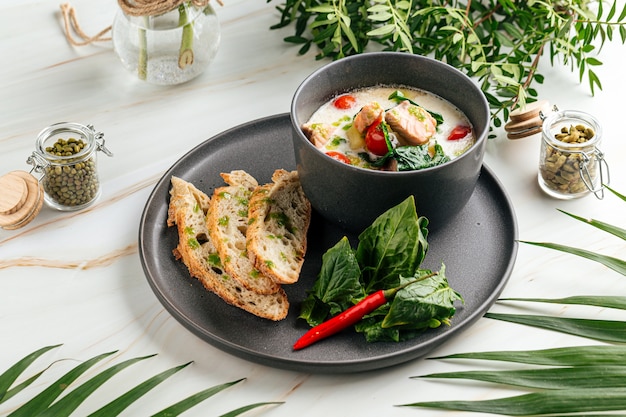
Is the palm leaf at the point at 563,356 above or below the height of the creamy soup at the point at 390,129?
below

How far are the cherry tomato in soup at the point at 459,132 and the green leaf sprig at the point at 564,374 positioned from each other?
62 cm

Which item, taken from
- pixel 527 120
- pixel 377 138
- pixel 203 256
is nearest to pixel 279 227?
pixel 203 256

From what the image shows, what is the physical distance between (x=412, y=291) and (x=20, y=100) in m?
1.95

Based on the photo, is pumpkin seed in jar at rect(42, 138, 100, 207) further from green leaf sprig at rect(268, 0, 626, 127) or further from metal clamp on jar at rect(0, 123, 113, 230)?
green leaf sprig at rect(268, 0, 626, 127)

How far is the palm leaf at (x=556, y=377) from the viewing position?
78.3 inches

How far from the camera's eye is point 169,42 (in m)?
3.14

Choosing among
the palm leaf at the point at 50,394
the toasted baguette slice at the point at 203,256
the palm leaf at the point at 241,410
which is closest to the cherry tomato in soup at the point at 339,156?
the toasted baguette slice at the point at 203,256

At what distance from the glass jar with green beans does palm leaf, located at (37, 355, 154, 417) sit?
83cm

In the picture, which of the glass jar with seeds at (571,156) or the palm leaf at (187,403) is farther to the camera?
the glass jar with seeds at (571,156)

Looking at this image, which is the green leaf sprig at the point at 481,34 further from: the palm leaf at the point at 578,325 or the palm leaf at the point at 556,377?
the palm leaf at the point at 556,377

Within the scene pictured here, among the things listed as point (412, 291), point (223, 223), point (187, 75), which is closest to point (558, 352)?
point (412, 291)

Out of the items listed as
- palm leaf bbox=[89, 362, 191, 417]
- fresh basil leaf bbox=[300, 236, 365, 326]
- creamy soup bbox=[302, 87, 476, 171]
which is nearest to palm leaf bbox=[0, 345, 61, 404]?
palm leaf bbox=[89, 362, 191, 417]

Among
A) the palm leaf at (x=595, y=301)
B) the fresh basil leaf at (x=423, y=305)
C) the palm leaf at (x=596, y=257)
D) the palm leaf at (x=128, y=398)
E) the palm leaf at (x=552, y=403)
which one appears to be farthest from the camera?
the palm leaf at (x=596, y=257)

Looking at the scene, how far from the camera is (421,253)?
88.0 inches
